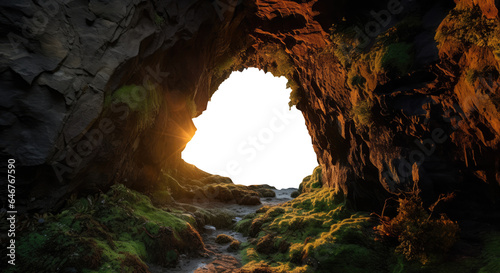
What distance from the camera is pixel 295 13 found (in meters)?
13.0

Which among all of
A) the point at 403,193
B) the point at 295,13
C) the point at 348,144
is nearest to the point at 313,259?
the point at 403,193

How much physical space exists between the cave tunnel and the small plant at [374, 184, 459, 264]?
0.14 ft

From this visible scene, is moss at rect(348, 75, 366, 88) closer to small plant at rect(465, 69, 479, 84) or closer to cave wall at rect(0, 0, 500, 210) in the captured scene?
cave wall at rect(0, 0, 500, 210)

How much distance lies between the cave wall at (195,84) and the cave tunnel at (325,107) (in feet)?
0.16

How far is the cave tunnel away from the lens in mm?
6582

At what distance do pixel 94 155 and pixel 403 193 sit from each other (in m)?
11.8

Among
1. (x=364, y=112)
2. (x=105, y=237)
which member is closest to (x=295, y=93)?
(x=364, y=112)

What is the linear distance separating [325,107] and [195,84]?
813 cm

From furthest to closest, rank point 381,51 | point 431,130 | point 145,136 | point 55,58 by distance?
point 145,136, point 381,51, point 431,130, point 55,58

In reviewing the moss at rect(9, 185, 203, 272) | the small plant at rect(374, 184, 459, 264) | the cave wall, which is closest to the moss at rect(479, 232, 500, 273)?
the small plant at rect(374, 184, 459, 264)

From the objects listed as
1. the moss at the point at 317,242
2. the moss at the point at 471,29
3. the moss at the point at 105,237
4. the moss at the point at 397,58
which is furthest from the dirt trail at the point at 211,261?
the moss at the point at 471,29

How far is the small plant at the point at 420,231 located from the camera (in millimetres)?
7156

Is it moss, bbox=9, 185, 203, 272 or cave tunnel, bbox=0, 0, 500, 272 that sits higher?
cave tunnel, bbox=0, 0, 500, 272

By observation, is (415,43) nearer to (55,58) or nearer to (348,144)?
(348,144)
